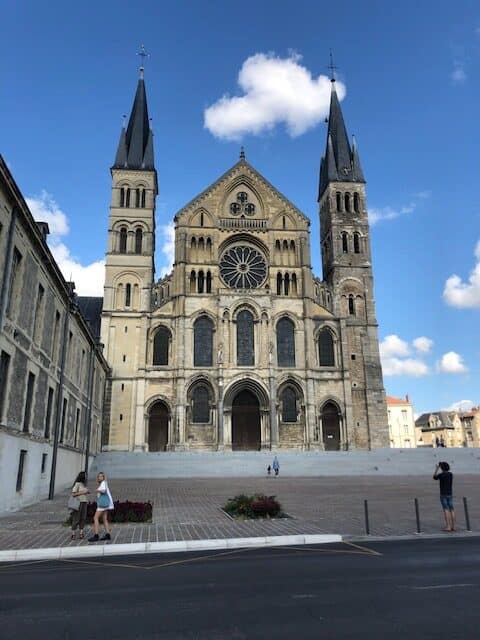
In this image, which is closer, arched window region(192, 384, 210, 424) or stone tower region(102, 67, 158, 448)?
stone tower region(102, 67, 158, 448)

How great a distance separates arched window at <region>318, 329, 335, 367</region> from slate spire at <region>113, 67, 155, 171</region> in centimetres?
2160

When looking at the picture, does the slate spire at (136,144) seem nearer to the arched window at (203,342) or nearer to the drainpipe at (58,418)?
the arched window at (203,342)

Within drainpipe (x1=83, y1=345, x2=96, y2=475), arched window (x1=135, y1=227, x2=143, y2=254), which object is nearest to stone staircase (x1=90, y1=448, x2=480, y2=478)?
drainpipe (x1=83, y1=345, x2=96, y2=475)

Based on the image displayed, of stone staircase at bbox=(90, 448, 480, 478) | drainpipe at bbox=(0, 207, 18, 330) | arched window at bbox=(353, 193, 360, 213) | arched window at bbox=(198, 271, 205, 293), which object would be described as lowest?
stone staircase at bbox=(90, 448, 480, 478)

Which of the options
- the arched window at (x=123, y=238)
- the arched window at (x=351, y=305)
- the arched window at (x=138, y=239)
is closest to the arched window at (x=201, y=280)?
the arched window at (x=138, y=239)

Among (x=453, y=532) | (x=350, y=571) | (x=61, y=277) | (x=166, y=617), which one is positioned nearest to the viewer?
(x=166, y=617)

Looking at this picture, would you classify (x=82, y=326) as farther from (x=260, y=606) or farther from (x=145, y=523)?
(x=260, y=606)

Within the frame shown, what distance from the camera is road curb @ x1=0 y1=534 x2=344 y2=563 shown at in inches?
372

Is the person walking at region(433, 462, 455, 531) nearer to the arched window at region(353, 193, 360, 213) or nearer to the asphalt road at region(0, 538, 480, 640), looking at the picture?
the asphalt road at region(0, 538, 480, 640)

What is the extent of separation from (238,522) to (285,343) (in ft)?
104

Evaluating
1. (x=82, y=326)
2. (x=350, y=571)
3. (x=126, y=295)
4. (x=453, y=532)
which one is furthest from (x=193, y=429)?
(x=350, y=571)

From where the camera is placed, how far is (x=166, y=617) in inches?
216

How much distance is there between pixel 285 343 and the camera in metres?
44.7

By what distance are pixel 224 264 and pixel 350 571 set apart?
3987 cm
